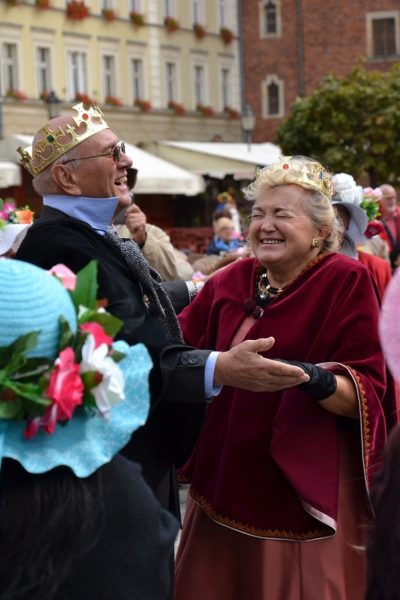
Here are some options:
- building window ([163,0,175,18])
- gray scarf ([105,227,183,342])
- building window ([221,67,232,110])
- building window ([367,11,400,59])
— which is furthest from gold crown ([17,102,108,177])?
building window ([367,11,400,59])

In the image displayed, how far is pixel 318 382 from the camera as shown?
14.2ft

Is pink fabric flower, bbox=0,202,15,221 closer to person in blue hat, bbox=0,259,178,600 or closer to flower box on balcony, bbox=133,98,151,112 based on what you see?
person in blue hat, bbox=0,259,178,600

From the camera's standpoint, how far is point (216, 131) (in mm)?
41812

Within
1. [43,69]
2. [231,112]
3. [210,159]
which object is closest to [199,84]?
[231,112]

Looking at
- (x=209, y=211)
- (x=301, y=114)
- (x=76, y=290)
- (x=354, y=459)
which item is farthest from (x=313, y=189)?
(x=209, y=211)

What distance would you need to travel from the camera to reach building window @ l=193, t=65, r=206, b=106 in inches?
1631

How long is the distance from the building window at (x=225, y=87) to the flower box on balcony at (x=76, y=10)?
8559mm

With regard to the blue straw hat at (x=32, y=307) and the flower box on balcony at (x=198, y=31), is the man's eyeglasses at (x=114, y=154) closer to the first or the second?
the blue straw hat at (x=32, y=307)

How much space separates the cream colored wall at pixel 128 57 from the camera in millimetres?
33625

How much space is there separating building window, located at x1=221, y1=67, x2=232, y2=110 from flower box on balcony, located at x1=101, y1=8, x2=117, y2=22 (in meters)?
7.05

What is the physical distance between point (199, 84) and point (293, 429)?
37.8m

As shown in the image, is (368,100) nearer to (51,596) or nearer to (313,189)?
(313,189)

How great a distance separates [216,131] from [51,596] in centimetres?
3928

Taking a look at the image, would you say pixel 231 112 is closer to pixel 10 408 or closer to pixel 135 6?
pixel 135 6
